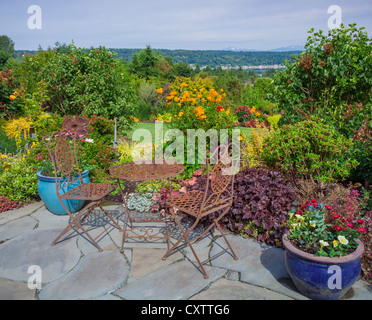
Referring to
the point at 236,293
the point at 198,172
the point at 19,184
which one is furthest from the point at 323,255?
the point at 19,184

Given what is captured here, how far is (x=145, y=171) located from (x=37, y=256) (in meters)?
1.40

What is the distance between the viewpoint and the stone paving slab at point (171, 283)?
2.49 meters

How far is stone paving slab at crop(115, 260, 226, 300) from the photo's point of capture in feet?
8.18

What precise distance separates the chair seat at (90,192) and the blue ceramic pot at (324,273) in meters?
1.99

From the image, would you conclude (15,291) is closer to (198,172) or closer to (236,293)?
(236,293)

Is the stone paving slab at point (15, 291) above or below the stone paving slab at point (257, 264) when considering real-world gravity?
below

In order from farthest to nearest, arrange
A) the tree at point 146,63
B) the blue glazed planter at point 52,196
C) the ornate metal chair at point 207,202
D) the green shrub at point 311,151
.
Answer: the tree at point 146,63 < the blue glazed planter at point 52,196 < the green shrub at point 311,151 < the ornate metal chair at point 207,202

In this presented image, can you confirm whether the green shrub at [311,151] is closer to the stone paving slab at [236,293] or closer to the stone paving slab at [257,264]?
the stone paving slab at [257,264]

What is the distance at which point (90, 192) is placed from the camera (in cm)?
346

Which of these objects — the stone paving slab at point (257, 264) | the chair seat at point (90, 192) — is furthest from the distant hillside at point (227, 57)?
the stone paving slab at point (257, 264)
